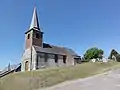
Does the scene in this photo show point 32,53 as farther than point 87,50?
No

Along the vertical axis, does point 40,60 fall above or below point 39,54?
below

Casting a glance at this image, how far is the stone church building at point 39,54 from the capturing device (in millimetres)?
38188

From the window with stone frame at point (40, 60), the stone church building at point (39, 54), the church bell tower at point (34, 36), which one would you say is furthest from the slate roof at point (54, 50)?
the church bell tower at point (34, 36)

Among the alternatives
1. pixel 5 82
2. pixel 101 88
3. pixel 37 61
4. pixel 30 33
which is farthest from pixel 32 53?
pixel 101 88

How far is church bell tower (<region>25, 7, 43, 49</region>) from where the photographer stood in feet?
132

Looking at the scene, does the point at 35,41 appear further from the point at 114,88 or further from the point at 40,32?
the point at 114,88

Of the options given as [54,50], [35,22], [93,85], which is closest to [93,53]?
[54,50]

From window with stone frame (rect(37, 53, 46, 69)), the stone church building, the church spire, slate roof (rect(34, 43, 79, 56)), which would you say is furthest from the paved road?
the church spire

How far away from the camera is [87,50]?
63.7 m

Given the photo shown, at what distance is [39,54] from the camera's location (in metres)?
38.2

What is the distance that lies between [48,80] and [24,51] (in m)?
26.9

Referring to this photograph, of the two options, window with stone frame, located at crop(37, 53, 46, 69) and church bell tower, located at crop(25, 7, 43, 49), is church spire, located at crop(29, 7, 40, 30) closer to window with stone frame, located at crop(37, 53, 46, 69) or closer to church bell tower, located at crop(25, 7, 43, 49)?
church bell tower, located at crop(25, 7, 43, 49)

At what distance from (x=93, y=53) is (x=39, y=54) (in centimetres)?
2820

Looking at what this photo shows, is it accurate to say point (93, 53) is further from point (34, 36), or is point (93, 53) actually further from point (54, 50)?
point (34, 36)
